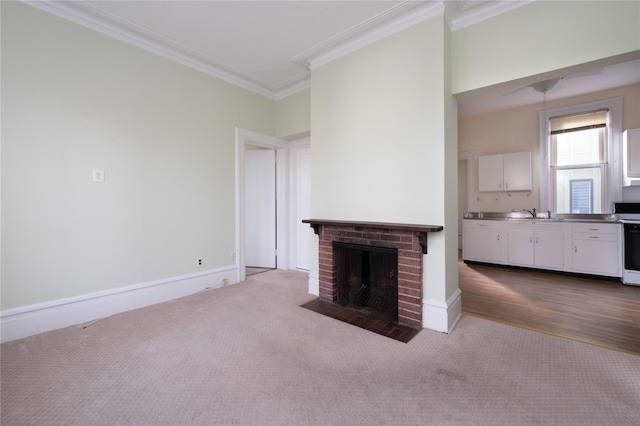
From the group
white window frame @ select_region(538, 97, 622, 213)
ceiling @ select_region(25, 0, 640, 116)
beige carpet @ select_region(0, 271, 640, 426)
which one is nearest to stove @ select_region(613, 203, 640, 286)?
white window frame @ select_region(538, 97, 622, 213)

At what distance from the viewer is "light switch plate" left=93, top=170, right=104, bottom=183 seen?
8.60 ft

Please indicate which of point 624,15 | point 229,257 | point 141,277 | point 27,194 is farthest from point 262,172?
point 624,15

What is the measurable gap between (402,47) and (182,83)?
258 cm

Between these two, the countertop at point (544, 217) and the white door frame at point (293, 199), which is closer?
the countertop at point (544, 217)

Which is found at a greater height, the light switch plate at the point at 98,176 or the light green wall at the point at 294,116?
the light green wall at the point at 294,116

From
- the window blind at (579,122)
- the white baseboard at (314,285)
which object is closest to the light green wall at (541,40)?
the white baseboard at (314,285)

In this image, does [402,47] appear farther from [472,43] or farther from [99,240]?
[99,240]

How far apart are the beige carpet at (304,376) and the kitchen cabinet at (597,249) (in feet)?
8.80

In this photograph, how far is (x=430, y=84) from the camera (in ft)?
8.04

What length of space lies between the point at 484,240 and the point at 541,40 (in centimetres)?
354

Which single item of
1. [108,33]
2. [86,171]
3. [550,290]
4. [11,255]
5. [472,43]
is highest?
[108,33]

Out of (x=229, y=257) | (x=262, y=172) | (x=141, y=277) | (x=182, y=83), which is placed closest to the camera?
(x=141, y=277)

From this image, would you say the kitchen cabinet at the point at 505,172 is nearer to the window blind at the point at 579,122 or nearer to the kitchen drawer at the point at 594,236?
the window blind at the point at 579,122

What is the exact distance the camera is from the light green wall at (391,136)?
2.42 m
